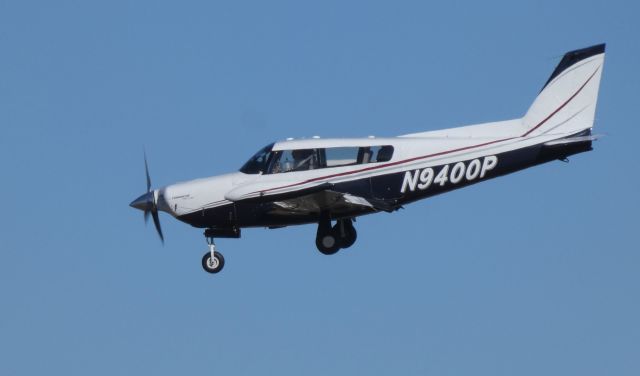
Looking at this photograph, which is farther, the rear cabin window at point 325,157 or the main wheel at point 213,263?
the main wheel at point 213,263

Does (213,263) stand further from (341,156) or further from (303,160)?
(341,156)

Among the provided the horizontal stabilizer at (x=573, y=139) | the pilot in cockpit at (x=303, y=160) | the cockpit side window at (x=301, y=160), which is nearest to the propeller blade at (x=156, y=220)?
the cockpit side window at (x=301, y=160)

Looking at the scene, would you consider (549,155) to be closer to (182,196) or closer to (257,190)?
(257,190)

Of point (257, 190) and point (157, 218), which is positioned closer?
point (257, 190)

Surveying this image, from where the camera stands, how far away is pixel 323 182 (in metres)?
27.1

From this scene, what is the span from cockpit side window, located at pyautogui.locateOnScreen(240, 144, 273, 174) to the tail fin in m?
6.76

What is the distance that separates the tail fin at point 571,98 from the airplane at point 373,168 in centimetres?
3

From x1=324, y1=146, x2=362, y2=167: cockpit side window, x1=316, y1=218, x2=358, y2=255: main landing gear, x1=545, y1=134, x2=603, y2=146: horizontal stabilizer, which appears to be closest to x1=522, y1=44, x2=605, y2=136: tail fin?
x1=545, y1=134, x2=603, y2=146: horizontal stabilizer

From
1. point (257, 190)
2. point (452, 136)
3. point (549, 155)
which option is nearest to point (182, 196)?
point (257, 190)

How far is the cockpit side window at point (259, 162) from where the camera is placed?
2764 cm

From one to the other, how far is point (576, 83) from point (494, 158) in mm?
3041

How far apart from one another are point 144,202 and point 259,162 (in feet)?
11.3

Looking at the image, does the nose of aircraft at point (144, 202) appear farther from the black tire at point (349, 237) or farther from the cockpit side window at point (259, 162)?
the black tire at point (349, 237)

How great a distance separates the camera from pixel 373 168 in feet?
90.2
